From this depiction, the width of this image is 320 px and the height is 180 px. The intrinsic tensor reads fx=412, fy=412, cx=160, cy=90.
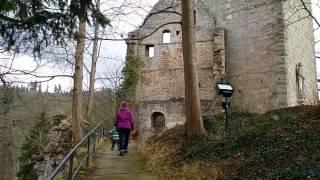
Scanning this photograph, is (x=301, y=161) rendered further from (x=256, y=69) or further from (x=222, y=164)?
(x=256, y=69)

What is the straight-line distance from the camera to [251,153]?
8.54 meters

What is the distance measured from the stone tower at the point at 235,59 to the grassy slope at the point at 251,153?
30.7ft

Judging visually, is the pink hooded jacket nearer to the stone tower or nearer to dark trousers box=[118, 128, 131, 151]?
dark trousers box=[118, 128, 131, 151]

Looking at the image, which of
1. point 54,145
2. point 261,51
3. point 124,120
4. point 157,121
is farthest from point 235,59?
point 124,120

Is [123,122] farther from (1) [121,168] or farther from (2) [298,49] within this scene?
(2) [298,49]

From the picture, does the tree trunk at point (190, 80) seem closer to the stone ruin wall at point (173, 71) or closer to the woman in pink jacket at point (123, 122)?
the woman in pink jacket at point (123, 122)

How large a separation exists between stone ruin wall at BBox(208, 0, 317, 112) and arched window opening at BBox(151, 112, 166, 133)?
4452mm

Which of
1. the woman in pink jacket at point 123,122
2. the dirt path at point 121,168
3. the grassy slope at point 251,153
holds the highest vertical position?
the woman in pink jacket at point 123,122

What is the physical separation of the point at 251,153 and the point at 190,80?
11.2ft

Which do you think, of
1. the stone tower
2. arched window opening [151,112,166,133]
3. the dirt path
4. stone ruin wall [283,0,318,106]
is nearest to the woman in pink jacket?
the dirt path

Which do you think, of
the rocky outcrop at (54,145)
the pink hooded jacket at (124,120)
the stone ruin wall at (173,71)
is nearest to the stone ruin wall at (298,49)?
the stone ruin wall at (173,71)

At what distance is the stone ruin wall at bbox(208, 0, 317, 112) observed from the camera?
2030 cm

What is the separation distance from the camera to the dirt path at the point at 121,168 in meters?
9.43

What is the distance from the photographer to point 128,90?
24.6 meters
